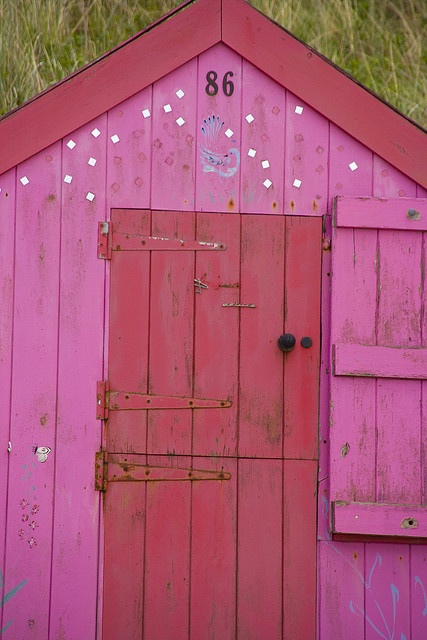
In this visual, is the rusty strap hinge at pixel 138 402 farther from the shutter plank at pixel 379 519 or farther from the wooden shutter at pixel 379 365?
the shutter plank at pixel 379 519

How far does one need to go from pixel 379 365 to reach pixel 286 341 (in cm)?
50

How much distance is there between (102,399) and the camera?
4.39m

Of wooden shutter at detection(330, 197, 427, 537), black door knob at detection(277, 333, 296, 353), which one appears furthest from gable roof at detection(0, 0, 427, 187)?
black door knob at detection(277, 333, 296, 353)

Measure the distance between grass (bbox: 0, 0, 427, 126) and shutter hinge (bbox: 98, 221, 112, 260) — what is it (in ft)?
14.2

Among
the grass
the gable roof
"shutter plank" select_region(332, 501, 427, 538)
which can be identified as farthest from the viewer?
the grass

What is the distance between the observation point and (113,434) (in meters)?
4.40

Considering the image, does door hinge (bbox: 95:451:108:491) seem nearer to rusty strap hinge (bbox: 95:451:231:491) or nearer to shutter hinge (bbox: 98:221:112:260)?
rusty strap hinge (bbox: 95:451:231:491)

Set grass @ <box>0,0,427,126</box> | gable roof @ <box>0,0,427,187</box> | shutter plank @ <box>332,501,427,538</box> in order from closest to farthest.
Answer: shutter plank @ <box>332,501,427,538</box> → gable roof @ <box>0,0,427,187</box> → grass @ <box>0,0,427,126</box>

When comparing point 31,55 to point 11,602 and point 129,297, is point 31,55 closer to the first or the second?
point 129,297

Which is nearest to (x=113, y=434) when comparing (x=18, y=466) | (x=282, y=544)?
(x=18, y=466)

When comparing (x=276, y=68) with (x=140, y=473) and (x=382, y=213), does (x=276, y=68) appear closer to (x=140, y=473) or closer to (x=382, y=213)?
(x=382, y=213)

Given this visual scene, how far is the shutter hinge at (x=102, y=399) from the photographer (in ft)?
14.4

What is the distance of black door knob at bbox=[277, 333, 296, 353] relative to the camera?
437cm

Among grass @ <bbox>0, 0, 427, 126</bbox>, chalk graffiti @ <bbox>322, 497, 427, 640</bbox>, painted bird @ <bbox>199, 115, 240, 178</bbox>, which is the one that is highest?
grass @ <bbox>0, 0, 427, 126</bbox>
